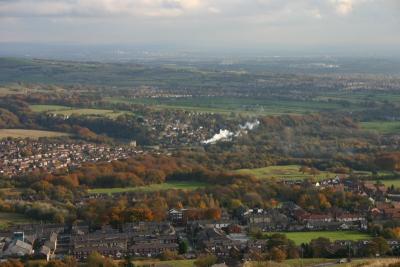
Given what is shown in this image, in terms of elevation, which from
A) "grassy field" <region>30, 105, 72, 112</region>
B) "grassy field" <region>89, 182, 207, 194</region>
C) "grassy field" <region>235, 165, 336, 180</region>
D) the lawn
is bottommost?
"grassy field" <region>30, 105, 72, 112</region>

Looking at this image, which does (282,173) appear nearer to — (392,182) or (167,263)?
(392,182)

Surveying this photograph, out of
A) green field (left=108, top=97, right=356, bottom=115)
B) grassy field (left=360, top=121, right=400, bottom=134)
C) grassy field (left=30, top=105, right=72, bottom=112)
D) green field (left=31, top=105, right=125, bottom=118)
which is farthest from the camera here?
green field (left=108, top=97, right=356, bottom=115)

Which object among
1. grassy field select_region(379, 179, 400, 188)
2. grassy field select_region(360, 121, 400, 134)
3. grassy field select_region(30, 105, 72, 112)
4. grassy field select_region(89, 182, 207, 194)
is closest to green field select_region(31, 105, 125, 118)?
grassy field select_region(30, 105, 72, 112)

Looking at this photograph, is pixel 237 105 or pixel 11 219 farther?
pixel 237 105

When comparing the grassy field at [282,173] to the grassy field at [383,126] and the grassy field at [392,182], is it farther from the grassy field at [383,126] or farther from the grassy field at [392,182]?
the grassy field at [383,126]

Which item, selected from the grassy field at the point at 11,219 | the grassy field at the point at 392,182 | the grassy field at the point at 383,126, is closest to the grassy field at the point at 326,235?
the grassy field at the point at 392,182

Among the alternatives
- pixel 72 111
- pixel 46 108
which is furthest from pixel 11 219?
pixel 46 108

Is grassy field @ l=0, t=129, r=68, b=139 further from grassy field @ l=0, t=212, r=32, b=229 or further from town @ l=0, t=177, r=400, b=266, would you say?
town @ l=0, t=177, r=400, b=266
